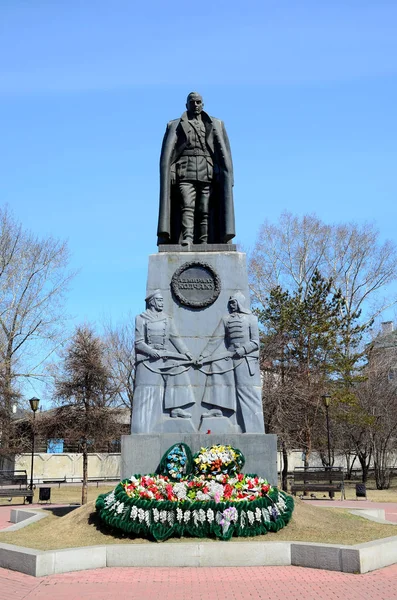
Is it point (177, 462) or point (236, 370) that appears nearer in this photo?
point (177, 462)

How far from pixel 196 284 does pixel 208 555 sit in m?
4.93

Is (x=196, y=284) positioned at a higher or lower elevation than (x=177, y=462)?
higher

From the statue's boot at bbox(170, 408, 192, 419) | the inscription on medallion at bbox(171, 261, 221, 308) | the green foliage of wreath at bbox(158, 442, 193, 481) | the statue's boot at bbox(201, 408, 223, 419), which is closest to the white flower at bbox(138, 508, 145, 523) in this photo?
the green foliage of wreath at bbox(158, 442, 193, 481)

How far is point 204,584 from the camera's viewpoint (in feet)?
22.8

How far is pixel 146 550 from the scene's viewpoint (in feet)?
25.9

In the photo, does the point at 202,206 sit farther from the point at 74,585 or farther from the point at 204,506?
the point at 74,585

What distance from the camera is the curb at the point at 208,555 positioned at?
762 centimetres

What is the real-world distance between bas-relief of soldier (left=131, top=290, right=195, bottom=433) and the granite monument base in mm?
445

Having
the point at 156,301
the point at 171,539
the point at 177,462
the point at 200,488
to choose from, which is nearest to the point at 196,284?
the point at 156,301

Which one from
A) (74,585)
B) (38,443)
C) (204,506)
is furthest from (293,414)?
(74,585)

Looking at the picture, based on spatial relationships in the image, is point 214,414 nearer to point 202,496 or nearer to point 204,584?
point 202,496

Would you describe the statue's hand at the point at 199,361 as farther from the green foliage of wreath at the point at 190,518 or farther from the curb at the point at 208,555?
the curb at the point at 208,555

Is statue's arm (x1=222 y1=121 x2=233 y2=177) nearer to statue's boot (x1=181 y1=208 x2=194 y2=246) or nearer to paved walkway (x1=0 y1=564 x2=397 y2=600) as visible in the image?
statue's boot (x1=181 y1=208 x2=194 y2=246)

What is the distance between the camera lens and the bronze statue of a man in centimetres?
1216
